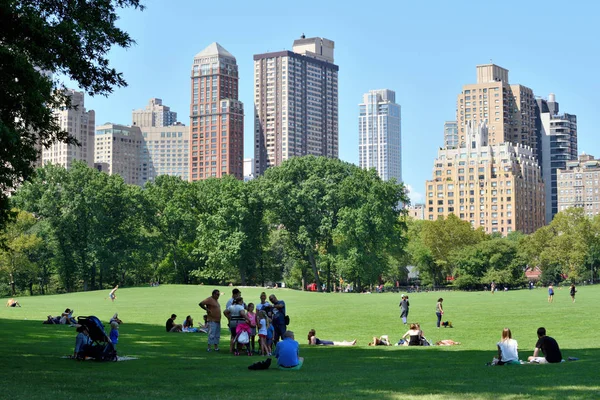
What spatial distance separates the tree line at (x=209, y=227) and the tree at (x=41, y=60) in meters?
76.6

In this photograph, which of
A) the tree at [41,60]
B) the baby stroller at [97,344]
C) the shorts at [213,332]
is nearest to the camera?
the tree at [41,60]

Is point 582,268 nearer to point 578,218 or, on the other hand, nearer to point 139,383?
point 578,218

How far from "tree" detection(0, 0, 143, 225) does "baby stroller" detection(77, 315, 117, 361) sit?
4.80 m

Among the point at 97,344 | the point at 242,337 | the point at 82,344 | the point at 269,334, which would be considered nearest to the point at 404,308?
the point at 269,334

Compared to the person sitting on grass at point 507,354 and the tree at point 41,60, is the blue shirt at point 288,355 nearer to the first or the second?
the person sitting on grass at point 507,354

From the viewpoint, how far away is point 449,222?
149000 mm

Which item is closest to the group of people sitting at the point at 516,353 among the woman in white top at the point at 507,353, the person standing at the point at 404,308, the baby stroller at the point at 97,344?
the woman in white top at the point at 507,353

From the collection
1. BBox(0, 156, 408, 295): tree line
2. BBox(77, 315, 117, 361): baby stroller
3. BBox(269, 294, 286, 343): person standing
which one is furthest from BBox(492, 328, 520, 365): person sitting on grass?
BBox(0, 156, 408, 295): tree line

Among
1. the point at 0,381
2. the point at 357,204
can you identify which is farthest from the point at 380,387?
the point at 357,204

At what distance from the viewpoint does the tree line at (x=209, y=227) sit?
103188 millimetres

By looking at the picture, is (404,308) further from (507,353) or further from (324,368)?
(324,368)

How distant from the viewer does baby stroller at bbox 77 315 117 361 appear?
2448cm

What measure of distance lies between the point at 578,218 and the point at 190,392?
133368 mm

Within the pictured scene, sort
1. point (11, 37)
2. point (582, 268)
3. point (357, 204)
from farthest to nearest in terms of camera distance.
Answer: point (582, 268) → point (357, 204) → point (11, 37)
